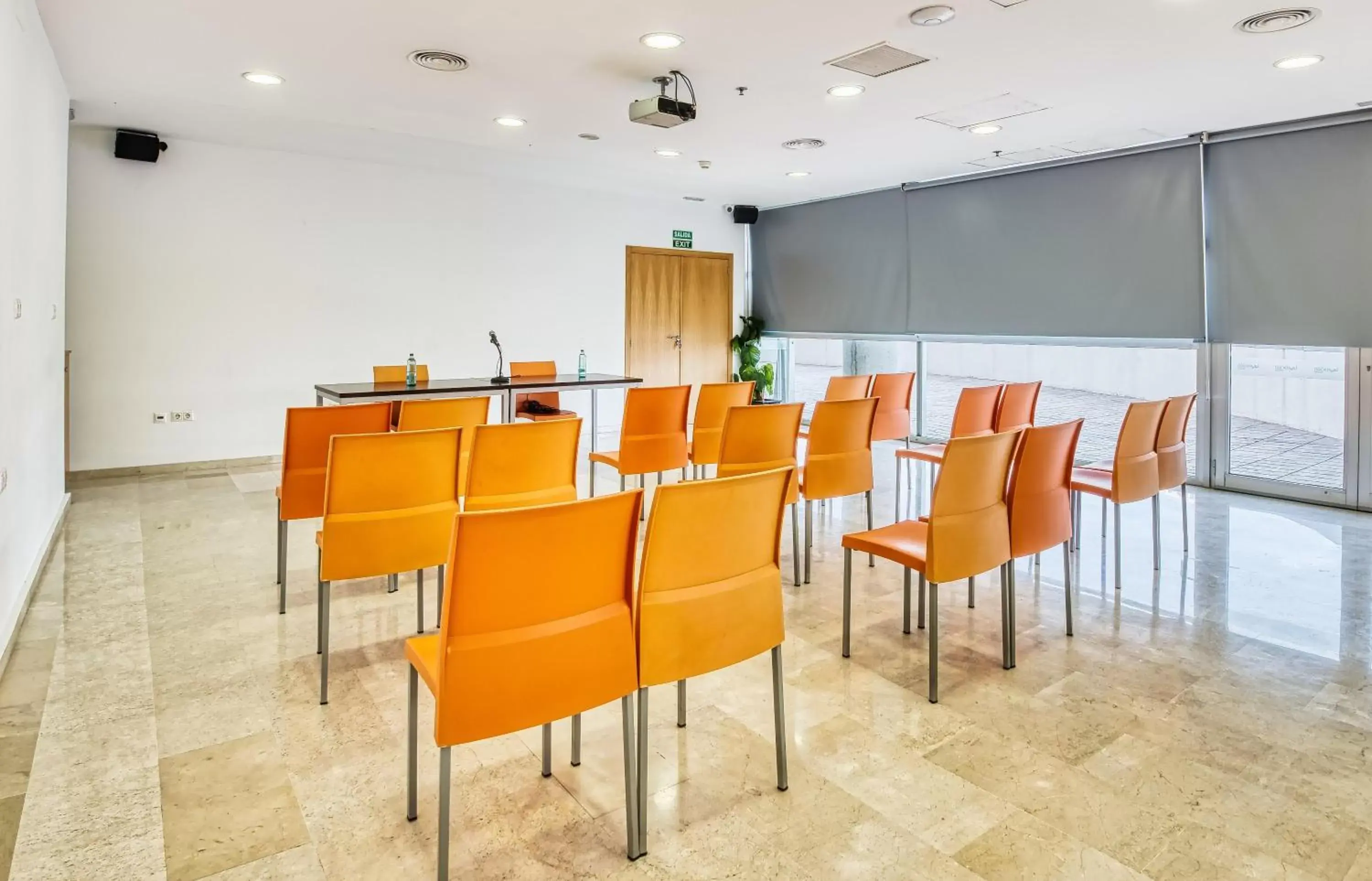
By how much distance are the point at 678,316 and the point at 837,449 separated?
21.0 feet

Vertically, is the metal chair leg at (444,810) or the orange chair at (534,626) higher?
the orange chair at (534,626)

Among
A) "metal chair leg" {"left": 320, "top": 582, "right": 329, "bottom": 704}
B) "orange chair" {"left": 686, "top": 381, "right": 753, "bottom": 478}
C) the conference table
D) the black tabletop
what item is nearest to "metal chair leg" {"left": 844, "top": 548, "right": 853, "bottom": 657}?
"orange chair" {"left": 686, "top": 381, "right": 753, "bottom": 478}

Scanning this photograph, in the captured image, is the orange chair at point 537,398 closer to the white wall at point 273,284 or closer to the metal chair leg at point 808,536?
the white wall at point 273,284

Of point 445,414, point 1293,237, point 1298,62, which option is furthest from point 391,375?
point 1293,237

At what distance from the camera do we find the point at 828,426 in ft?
13.5

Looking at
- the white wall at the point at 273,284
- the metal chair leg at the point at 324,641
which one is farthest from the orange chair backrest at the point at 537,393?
the metal chair leg at the point at 324,641

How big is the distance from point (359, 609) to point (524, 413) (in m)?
2.68

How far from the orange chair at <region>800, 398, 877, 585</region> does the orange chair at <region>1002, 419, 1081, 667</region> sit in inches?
41.6

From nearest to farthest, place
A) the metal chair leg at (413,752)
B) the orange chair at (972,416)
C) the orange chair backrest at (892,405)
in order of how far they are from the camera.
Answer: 1. the metal chair leg at (413,752)
2. the orange chair at (972,416)
3. the orange chair backrest at (892,405)

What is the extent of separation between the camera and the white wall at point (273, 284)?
6.79 metres

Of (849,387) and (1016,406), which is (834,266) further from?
(1016,406)

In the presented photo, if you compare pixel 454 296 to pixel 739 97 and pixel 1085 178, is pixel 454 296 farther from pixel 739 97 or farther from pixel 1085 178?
pixel 1085 178

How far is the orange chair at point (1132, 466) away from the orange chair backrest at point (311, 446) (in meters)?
3.43

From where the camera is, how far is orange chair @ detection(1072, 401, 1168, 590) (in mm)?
3971
